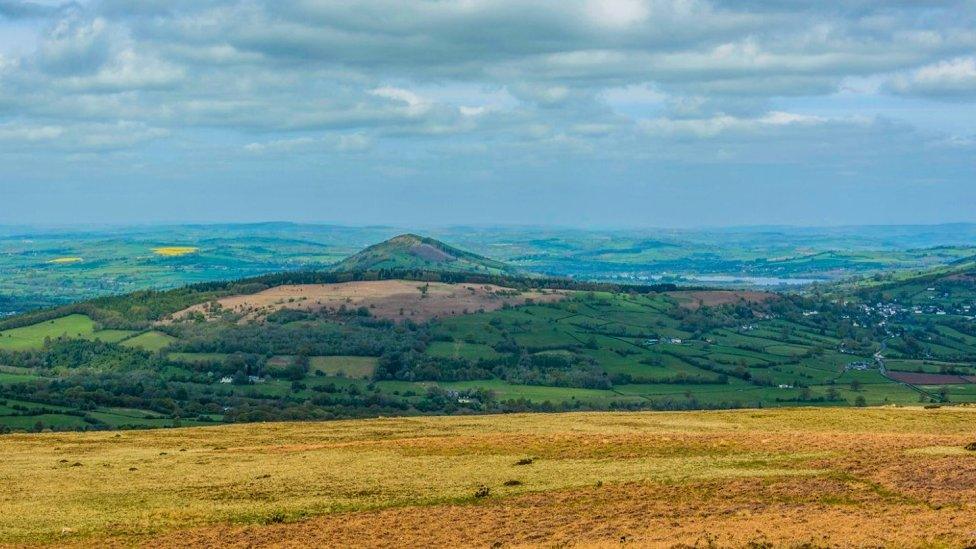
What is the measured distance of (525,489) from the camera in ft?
145

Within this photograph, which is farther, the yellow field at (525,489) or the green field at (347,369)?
the green field at (347,369)

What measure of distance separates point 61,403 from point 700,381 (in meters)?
113

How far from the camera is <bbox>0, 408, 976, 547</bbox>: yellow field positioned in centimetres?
3609

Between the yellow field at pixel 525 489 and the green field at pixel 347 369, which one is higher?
the yellow field at pixel 525 489

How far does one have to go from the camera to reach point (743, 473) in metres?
45.2

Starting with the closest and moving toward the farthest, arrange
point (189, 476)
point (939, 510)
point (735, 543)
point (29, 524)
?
point (735, 543) < point (939, 510) < point (29, 524) < point (189, 476)

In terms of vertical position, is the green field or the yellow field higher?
the yellow field

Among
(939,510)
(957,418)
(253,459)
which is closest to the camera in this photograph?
(939,510)

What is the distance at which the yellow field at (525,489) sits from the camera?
118 feet

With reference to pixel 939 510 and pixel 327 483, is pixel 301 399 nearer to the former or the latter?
pixel 327 483

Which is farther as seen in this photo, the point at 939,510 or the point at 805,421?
the point at 805,421

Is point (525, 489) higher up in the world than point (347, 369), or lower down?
higher up

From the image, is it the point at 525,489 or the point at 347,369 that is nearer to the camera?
the point at 525,489

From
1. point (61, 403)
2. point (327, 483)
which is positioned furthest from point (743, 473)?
point (61, 403)
